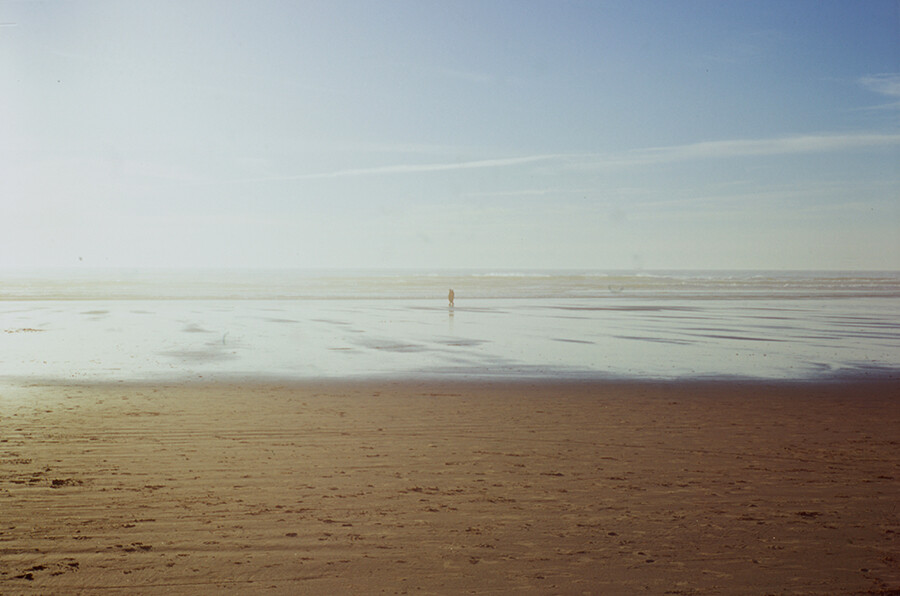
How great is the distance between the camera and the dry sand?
500cm

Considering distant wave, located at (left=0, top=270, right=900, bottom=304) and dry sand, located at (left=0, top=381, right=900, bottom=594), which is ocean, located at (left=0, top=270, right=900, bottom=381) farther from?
distant wave, located at (left=0, top=270, right=900, bottom=304)

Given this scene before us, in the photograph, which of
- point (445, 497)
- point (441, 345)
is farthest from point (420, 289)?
point (445, 497)

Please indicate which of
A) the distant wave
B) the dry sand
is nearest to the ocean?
the dry sand

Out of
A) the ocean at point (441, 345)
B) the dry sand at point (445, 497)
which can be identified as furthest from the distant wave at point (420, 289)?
the dry sand at point (445, 497)

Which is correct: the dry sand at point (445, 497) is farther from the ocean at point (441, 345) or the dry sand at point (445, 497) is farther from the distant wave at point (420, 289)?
the distant wave at point (420, 289)

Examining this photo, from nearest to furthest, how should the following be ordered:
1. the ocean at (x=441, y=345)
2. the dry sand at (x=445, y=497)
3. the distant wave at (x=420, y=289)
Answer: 1. the dry sand at (x=445, y=497)
2. the ocean at (x=441, y=345)
3. the distant wave at (x=420, y=289)

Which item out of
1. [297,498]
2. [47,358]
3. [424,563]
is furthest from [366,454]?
[47,358]

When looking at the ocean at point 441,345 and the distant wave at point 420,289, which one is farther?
the distant wave at point 420,289

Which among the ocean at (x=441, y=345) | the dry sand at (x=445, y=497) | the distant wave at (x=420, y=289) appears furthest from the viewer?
the distant wave at (x=420, y=289)

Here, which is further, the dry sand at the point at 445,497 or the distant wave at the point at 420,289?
the distant wave at the point at 420,289

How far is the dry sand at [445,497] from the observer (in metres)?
5.00

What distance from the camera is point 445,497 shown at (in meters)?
6.69

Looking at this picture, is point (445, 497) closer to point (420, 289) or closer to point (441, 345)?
point (441, 345)

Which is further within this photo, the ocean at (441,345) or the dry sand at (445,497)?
the ocean at (441,345)
